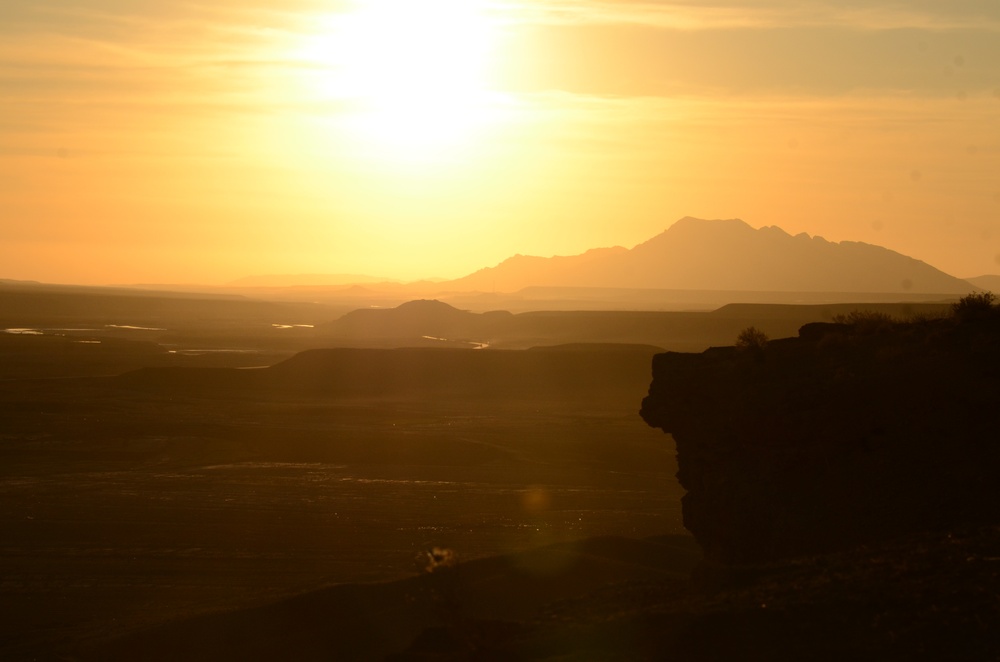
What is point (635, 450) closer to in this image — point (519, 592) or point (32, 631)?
point (519, 592)

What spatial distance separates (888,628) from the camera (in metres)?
8.23

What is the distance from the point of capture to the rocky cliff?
12.7m

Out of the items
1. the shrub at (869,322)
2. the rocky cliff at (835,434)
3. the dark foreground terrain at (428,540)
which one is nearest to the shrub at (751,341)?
the rocky cliff at (835,434)

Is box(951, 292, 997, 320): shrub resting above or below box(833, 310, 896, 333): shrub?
above

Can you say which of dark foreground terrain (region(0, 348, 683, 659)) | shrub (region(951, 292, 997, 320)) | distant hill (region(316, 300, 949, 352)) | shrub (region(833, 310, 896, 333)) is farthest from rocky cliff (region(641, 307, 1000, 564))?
distant hill (region(316, 300, 949, 352))

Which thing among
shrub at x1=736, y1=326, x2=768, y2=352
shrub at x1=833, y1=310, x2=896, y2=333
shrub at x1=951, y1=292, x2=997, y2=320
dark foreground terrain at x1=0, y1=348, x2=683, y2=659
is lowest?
dark foreground terrain at x1=0, y1=348, x2=683, y2=659

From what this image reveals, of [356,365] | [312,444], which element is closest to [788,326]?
[356,365]

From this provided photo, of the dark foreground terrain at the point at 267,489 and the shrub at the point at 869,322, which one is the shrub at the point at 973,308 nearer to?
the shrub at the point at 869,322

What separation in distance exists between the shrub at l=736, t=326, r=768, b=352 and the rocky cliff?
0.12m

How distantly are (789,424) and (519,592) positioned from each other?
4.60 m

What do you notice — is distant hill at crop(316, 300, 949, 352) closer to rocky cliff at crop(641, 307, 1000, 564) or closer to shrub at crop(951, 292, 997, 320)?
shrub at crop(951, 292, 997, 320)

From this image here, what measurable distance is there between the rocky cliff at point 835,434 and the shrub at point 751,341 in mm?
124

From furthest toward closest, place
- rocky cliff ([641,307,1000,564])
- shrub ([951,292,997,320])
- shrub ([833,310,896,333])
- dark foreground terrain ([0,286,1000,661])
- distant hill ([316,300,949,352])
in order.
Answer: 1. distant hill ([316,300,949,352])
2. shrub ([833,310,896,333])
3. shrub ([951,292,997,320])
4. rocky cliff ([641,307,1000,564])
5. dark foreground terrain ([0,286,1000,661])

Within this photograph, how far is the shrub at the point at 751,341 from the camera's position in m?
15.5
